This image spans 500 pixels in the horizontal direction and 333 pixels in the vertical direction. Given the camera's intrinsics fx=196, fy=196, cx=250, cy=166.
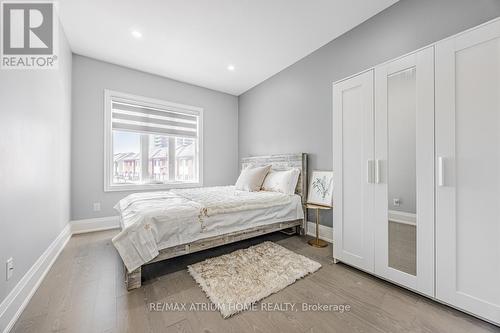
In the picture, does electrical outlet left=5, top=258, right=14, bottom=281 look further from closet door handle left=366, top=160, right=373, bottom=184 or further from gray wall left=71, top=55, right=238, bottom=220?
closet door handle left=366, top=160, right=373, bottom=184

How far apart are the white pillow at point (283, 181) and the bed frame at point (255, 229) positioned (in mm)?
103

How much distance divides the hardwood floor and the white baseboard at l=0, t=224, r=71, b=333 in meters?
0.05

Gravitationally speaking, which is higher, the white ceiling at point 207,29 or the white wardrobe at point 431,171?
the white ceiling at point 207,29

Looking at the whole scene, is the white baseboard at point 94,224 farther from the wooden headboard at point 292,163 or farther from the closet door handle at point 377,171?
the closet door handle at point 377,171

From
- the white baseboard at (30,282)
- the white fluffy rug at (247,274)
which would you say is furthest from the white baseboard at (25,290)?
the white fluffy rug at (247,274)

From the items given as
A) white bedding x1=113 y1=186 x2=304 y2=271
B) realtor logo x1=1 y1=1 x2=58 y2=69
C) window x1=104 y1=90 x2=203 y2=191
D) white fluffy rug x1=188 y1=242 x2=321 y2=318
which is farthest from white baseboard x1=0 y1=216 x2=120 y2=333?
realtor logo x1=1 y1=1 x2=58 y2=69

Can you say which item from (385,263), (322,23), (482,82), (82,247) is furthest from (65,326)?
(322,23)

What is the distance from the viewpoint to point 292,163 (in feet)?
10.9

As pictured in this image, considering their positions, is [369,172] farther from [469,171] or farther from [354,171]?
[469,171]

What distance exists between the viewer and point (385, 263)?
70.7 inches

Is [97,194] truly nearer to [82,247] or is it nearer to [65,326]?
[82,247]

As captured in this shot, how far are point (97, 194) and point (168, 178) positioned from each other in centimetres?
120

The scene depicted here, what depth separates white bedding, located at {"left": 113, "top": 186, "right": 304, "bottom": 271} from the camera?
1690 millimetres

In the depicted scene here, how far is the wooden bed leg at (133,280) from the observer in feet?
5.59
